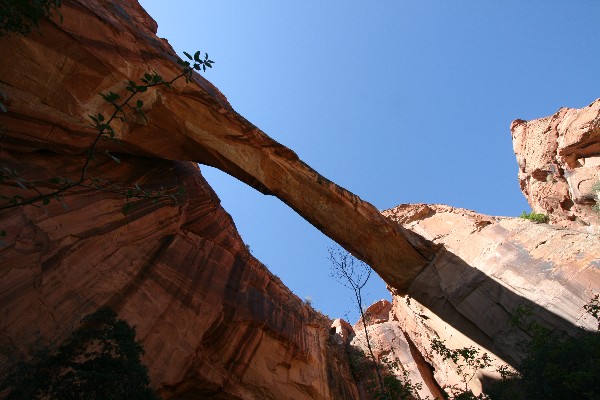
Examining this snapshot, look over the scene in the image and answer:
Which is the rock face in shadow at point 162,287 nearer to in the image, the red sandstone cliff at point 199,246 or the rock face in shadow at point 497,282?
the red sandstone cliff at point 199,246

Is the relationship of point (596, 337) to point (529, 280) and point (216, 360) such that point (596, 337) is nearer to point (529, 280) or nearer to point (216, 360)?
point (529, 280)

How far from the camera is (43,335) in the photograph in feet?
32.8

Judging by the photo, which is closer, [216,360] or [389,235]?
[216,360]

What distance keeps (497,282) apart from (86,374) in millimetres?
16575

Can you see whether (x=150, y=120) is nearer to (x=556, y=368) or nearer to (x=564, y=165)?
(x=556, y=368)

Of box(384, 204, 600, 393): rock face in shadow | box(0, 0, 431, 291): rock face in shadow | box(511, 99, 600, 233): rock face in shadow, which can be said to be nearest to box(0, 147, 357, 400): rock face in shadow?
box(0, 0, 431, 291): rock face in shadow

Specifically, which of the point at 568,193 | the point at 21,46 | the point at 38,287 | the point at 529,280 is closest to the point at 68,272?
the point at 38,287

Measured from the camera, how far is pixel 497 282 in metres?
17.4

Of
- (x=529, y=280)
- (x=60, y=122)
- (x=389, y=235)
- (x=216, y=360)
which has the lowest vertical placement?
(x=216, y=360)

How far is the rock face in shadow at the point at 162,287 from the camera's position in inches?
415

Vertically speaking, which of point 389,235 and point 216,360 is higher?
point 389,235

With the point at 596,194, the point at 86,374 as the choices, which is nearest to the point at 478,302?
the point at 596,194

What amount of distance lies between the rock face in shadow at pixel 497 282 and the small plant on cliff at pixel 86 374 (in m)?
14.1

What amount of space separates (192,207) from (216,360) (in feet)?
22.7
